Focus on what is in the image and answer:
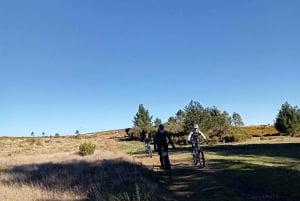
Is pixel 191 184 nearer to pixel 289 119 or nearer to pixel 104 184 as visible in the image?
pixel 104 184

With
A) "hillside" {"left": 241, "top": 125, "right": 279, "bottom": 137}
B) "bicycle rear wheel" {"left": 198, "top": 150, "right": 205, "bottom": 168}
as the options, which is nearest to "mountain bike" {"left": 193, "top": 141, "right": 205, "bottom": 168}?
"bicycle rear wheel" {"left": 198, "top": 150, "right": 205, "bottom": 168}

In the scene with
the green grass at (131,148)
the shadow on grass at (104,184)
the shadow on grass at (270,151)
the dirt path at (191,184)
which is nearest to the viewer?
the shadow on grass at (104,184)

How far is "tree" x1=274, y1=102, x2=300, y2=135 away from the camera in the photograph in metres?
72.9

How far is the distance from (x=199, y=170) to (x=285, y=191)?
6771 millimetres

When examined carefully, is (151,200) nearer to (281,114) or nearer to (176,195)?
(176,195)

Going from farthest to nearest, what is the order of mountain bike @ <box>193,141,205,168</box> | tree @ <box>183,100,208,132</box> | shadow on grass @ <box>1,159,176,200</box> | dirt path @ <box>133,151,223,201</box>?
tree @ <box>183,100,208,132</box>
mountain bike @ <box>193,141,205,168</box>
dirt path @ <box>133,151,223,201</box>
shadow on grass @ <box>1,159,176,200</box>

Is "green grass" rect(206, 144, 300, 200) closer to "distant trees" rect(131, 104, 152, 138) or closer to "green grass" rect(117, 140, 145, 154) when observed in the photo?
"green grass" rect(117, 140, 145, 154)

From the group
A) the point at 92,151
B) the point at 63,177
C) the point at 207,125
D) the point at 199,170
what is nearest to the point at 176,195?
the point at 63,177

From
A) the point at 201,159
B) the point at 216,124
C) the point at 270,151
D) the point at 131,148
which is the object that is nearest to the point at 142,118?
the point at 216,124

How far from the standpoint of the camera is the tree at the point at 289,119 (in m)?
72.9

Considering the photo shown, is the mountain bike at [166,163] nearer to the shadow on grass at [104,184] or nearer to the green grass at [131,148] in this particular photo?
the shadow on grass at [104,184]

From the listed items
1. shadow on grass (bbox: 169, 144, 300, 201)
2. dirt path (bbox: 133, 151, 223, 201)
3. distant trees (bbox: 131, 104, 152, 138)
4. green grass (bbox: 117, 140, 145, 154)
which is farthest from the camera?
distant trees (bbox: 131, 104, 152, 138)

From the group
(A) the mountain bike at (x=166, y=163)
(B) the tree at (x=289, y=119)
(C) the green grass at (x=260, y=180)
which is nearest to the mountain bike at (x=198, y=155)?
(C) the green grass at (x=260, y=180)

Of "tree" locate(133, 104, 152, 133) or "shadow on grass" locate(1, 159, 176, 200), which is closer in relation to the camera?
"shadow on grass" locate(1, 159, 176, 200)
